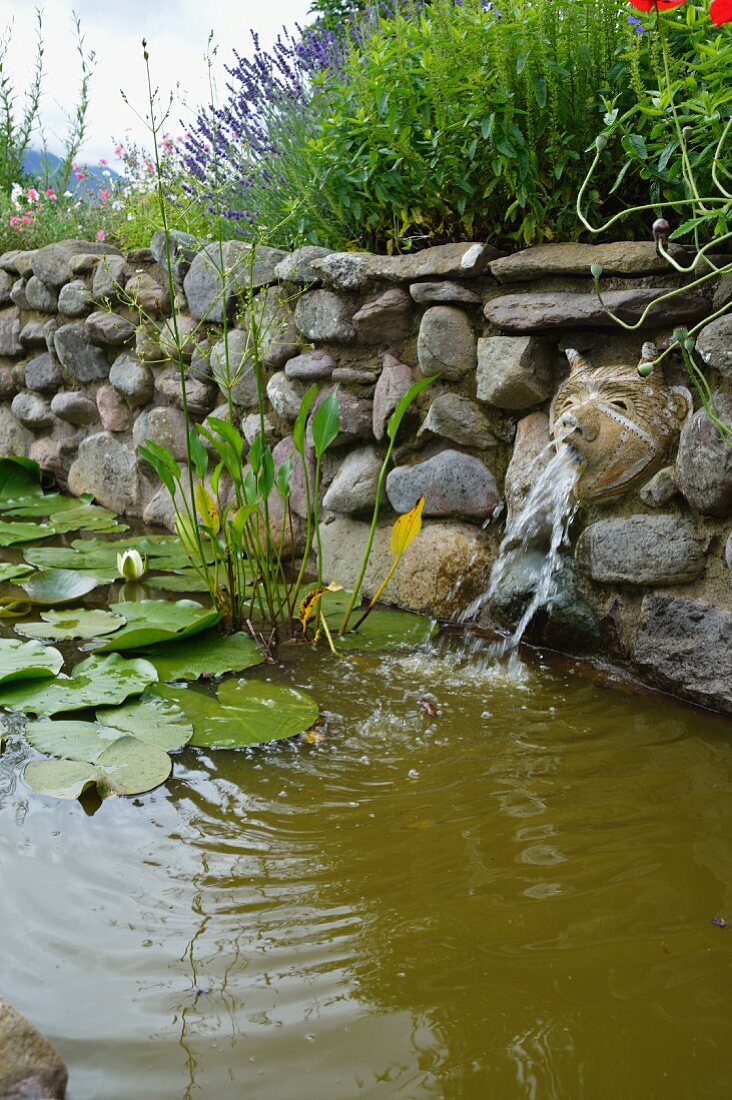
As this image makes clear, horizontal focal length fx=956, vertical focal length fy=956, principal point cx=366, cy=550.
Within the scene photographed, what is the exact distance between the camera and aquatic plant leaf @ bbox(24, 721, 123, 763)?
5.87 feet

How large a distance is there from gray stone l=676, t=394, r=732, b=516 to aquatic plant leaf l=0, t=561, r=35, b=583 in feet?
6.65

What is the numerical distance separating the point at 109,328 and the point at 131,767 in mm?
2541

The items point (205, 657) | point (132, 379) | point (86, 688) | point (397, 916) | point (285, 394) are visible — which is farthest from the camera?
point (132, 379)

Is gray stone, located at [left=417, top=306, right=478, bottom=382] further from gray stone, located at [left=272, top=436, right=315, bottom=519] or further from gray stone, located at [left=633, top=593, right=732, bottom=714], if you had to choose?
gray stone, located at [left=633, top=593, right=732, bottom=714]

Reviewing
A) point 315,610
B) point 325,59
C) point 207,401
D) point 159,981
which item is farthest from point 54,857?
point 325,59

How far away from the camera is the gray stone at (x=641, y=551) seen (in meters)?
2.08

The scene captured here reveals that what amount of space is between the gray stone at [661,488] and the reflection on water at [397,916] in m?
0.51

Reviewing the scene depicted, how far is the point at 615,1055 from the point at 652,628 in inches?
47.5

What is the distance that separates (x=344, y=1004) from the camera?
1.13 meters

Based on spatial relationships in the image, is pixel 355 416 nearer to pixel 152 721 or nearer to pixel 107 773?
pixel 152 721

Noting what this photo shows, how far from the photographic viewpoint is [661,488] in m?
2.13

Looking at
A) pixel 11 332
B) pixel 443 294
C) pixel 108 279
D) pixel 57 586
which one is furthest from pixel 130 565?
pixel 11 332

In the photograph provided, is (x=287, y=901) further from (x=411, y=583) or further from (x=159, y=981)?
(x=411, y=583)

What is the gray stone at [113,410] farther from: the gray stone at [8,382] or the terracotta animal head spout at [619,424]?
the terracotta animal head spout at [619,424]
